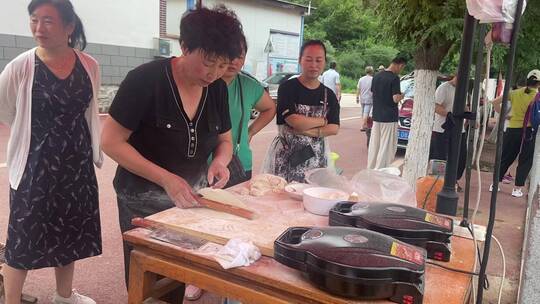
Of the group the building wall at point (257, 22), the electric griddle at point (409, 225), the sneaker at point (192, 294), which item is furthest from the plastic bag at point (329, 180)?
the building wall at point (257, 22)

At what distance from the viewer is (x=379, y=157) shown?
646 cm

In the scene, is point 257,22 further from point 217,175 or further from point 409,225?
point 409,225

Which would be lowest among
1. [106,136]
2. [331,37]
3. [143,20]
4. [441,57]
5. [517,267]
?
[517,267]

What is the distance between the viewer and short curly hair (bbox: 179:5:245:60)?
1.69 m

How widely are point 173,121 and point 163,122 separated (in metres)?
0.04

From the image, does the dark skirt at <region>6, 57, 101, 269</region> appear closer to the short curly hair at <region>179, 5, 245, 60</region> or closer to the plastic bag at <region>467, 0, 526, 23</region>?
the short curly hair at <region>179, 5, 245, 60</region>

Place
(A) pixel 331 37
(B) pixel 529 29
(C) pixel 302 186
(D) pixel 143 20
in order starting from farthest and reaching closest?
(A) pixel 331 37 → (D) pixel 143 20 → (B) pixel 529 29 → (C) pixel 302 186

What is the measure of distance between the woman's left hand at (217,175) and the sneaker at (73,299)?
123 centimetres

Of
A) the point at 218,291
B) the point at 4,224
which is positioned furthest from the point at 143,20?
the point at 218,291

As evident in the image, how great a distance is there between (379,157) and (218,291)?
18.1 feet

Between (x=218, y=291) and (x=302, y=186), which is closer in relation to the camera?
(x=218, y=291)

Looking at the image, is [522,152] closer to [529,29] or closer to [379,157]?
[379,157]

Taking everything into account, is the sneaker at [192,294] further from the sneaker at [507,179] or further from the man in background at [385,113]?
the sneaker at [507,179]

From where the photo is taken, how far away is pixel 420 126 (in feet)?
16.1
